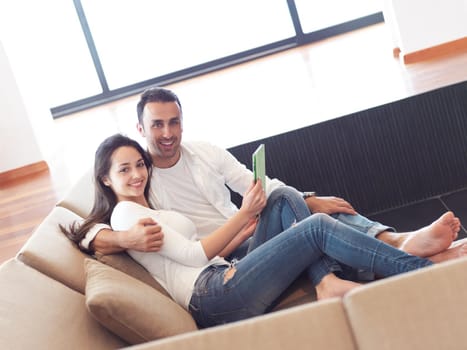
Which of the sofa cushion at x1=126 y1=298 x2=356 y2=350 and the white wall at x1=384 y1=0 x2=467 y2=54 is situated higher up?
the white wall at x1=384 y1=0 x2=467 y2=54

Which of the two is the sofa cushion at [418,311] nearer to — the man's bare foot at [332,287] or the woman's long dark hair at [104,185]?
the man's bare foot at [332,287]

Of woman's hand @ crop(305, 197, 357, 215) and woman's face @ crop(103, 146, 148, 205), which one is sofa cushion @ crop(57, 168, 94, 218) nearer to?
woman's face @ crop(103, 146, 148, 205)

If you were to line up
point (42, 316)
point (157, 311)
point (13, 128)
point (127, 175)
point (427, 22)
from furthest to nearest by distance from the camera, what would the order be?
point (13, 128) < point (427, 22) < point (127, 175) < point (157, 311) < point (42, 316)

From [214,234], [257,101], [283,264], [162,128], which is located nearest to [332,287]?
[283,264]

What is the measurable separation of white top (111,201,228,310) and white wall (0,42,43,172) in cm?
331

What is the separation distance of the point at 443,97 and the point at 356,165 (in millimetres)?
513

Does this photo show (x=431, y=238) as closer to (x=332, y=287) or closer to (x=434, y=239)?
(x=434, y=239)

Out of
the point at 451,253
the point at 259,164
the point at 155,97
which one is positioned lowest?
the point at 451,253

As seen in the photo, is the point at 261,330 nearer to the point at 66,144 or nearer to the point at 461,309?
the point at 461,309

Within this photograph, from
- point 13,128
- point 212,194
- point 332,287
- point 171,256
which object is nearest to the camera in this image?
point 332,287

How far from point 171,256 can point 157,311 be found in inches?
12.6

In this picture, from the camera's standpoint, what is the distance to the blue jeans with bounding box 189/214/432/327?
2371 millimetres

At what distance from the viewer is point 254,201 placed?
2596mm

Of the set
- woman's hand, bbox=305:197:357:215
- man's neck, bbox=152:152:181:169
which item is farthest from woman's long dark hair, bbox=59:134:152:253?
woman's hand, bbox=305:197:357:215
